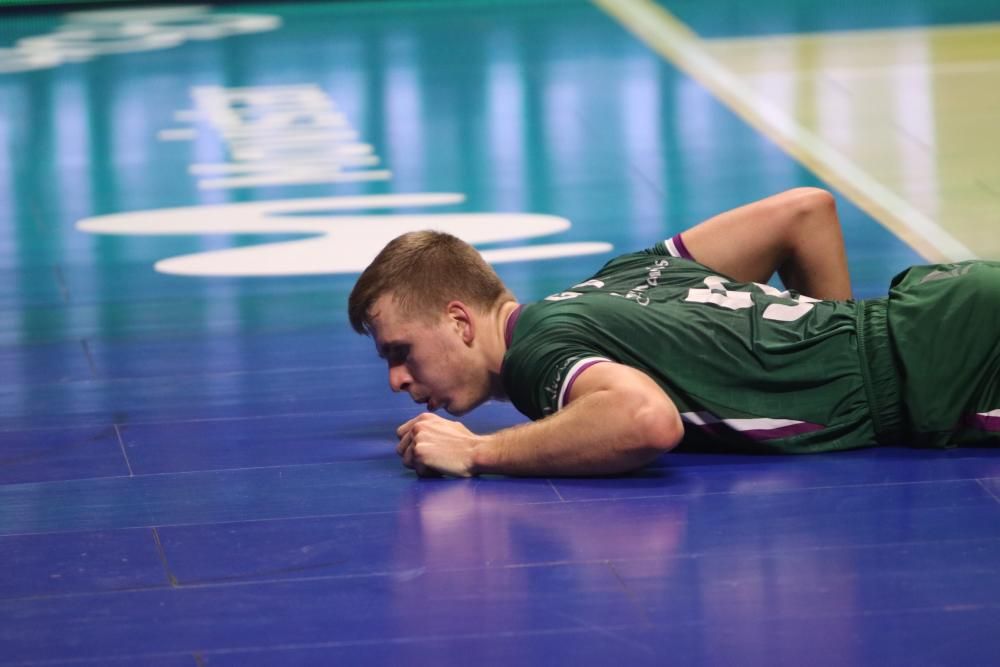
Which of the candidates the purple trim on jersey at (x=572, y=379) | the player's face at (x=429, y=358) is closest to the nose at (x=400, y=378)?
the player's face at (x=429, y=358)

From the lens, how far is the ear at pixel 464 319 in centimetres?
377

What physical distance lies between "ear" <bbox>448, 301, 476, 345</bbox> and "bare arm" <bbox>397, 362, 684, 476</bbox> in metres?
0.19

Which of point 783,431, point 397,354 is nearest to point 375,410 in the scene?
point 397,354

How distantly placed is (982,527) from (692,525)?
0.55 metres

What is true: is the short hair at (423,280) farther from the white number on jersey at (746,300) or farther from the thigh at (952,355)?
the thigh at (952,355)

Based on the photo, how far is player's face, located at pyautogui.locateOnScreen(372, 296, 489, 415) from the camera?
12.3 feet

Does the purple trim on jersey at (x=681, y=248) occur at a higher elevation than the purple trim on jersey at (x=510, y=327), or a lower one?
higher

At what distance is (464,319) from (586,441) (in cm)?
43

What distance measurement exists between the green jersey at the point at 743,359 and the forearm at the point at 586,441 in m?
0.09

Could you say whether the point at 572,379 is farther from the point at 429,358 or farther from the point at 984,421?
the point at 984,421

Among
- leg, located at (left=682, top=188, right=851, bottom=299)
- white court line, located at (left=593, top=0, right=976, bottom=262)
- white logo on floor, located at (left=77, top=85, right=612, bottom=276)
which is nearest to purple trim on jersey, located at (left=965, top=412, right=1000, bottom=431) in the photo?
leg, located at (left=682, top=188, right=851, bottom=299)

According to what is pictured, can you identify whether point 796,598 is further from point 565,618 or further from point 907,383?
point 907,383

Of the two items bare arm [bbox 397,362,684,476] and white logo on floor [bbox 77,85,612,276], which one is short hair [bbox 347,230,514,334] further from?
white logo on floor [bbox 77,85,612,276]

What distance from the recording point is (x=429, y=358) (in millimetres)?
3766
